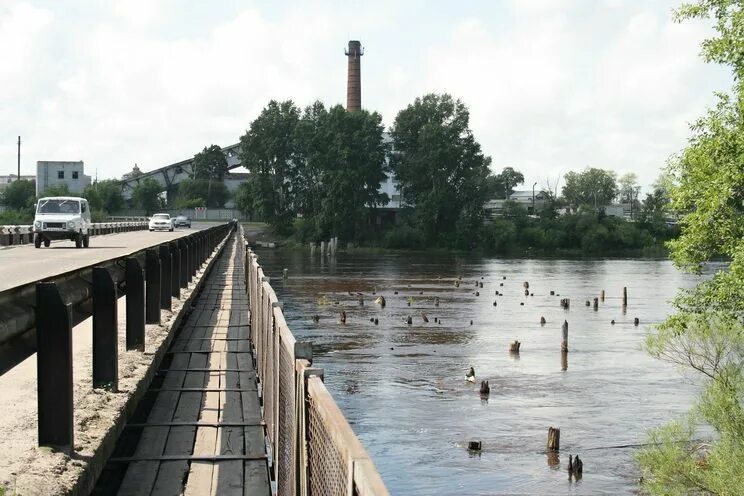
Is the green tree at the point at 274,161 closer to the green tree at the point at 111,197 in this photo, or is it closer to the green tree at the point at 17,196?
the green tree at the point at 111,197

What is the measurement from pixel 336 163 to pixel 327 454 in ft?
400

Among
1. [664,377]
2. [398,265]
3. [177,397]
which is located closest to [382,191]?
[398,265]

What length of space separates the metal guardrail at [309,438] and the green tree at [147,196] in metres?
150

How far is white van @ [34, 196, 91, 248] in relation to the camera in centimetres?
4231

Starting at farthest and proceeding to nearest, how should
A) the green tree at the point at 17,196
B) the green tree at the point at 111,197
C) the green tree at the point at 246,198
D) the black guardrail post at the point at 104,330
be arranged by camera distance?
the green tree at the point at 111,197 < the green tree at the point at 17,196 < the green tree at the point at 246,198 < the black guardrail post at the point at 104,330

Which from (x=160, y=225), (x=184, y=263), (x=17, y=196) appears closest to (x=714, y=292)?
(x=184, y=263)

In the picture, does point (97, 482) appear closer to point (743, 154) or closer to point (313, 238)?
point (743, 154)

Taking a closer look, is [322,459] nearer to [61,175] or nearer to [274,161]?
[274,161]

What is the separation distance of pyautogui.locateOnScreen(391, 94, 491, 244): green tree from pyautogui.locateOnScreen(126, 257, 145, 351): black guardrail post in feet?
367

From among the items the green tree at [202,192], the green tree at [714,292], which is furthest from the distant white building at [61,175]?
the green tree at [714,292]

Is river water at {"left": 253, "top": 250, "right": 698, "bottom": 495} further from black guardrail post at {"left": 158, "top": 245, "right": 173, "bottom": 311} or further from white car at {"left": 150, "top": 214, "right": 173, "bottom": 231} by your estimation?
white car at {"left": 150, "top": 214, "right": 173, "bottom": 231}

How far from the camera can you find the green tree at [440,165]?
125 meters

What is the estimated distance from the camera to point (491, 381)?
39719mm

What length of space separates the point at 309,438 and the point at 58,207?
136 feet
